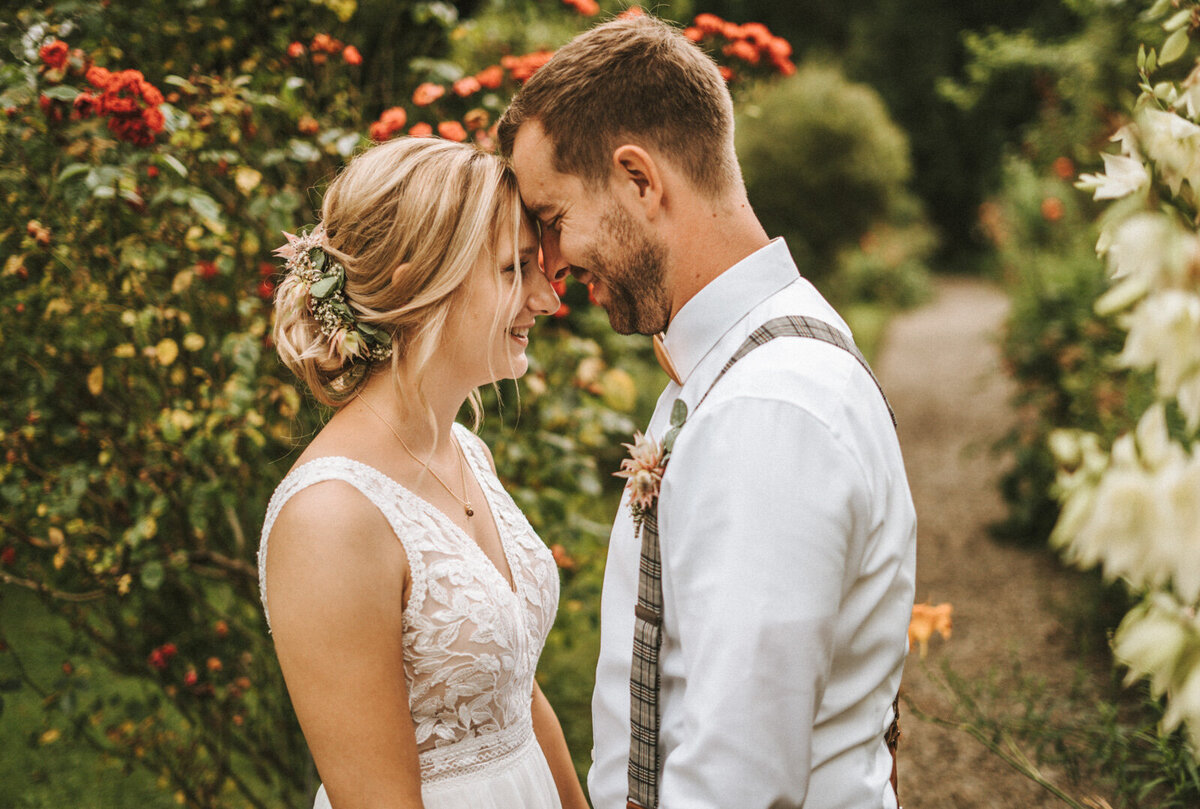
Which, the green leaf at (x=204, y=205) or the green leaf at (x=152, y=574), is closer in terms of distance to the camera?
the green leaf at (x=204, y=205)

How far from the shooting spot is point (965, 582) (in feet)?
19.1

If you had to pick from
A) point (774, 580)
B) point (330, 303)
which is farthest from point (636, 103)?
point (774, 580)

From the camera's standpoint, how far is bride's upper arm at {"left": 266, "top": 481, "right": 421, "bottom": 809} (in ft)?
4.77

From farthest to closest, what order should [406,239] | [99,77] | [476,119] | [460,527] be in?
[476,119] → [99,77] → [460,527] → [406,239]

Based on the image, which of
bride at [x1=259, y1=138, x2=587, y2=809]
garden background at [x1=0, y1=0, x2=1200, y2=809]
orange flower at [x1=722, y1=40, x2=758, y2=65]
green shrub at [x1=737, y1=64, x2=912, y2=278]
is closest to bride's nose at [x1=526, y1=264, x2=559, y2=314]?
bride at [x1=259, y1=138, x2=587, y2=809]

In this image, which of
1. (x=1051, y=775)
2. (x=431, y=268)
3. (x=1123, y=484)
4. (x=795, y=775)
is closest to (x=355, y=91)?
(x=431, y=268)

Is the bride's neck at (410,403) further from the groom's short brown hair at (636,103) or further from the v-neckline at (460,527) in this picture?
the groom's short brown hair at (636,103)

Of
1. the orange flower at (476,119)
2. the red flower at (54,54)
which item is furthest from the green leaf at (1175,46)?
the red flower at (54,54)

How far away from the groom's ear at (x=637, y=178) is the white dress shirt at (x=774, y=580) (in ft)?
0.64

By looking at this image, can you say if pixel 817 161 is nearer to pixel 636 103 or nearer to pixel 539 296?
pixel 539 296

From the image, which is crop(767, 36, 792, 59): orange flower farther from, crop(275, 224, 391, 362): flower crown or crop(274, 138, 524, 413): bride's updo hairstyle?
crop(275, 224, 391, 362): flower crown

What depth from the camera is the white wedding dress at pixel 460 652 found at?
5.30 ft

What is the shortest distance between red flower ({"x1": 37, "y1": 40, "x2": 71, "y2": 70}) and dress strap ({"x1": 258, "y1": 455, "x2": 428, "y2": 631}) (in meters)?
1.27

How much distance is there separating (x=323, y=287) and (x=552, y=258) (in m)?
0.48
